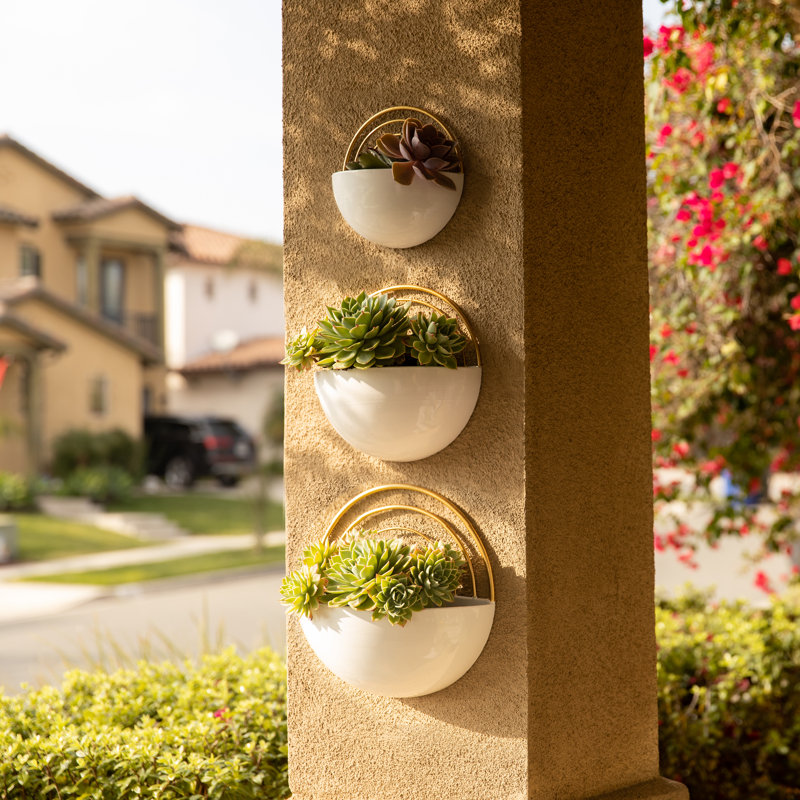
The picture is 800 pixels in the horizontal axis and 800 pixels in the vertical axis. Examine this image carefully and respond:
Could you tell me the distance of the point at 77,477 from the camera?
18.7 metres

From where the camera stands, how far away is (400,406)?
7.35 ft

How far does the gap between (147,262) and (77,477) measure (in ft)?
25.5

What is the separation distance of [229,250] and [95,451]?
1038cm

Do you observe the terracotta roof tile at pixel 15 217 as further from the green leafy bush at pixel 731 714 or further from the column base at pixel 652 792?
the column base at pixel 652 792

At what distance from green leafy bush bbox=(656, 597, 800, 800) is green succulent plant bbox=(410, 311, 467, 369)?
Result: 196 centimetres

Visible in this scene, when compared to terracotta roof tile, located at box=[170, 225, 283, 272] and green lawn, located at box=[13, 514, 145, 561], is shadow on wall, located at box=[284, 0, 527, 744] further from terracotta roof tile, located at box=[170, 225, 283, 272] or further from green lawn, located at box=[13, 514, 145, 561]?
terracotta roof tile, located at box=[170, 225, 283, 272]

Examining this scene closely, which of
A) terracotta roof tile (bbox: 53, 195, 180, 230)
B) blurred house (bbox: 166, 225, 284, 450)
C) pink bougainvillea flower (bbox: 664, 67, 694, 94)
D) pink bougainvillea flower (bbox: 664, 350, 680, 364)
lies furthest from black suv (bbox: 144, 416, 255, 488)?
pink bougainvillea flower (bbox: 664, 67, 694, 94)

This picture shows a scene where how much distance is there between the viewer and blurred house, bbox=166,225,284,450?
2750 cm

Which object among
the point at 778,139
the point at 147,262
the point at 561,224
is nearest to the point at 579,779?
the point at 561,224

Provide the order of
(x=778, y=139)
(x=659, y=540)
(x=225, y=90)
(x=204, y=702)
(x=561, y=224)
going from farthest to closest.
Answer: (x=225, y=90), (x=659, y=540), (x=778, y=139), (x=204, y=702), (x=561, y=224)

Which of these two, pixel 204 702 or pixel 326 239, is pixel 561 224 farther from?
pixel 204 702

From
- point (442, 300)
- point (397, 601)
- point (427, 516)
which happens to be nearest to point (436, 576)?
point (397, 601)

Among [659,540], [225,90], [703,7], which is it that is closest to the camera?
[703,7]

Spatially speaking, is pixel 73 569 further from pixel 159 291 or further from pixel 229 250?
pixel 229 250
